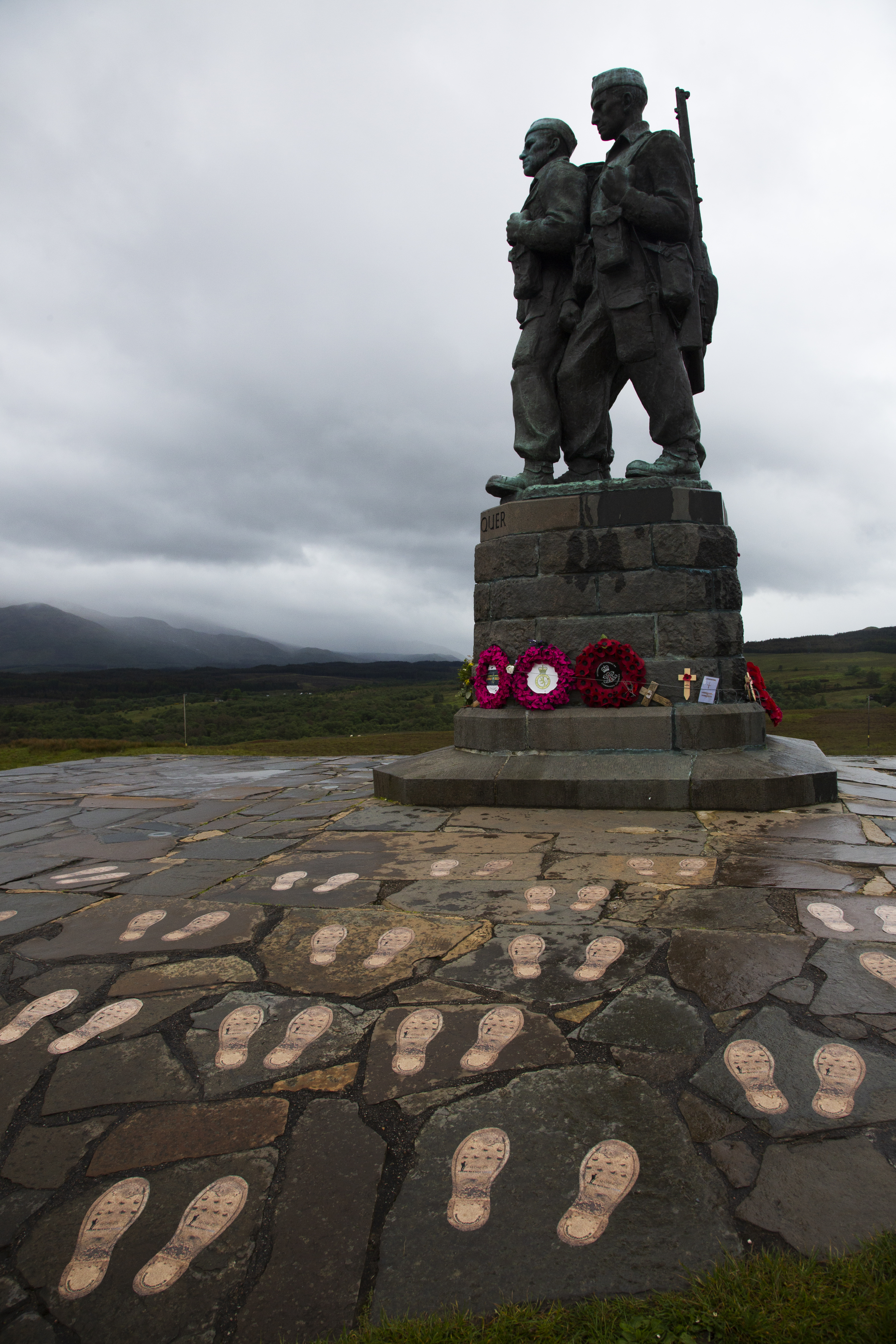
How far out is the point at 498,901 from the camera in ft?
9.65

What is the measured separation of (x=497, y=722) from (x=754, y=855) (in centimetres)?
237

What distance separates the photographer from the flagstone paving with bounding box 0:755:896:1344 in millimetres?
1303

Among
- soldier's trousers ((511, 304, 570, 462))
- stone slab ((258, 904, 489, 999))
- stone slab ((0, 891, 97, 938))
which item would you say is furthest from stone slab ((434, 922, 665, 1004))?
soldier's trousers ((511, 304, 570, 462))

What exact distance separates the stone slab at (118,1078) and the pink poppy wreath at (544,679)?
149 inches

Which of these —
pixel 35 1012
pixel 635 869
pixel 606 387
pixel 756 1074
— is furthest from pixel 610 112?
pixel 35 1012

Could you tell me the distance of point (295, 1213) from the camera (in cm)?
142

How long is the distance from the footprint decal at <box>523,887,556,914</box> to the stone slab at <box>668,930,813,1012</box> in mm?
515

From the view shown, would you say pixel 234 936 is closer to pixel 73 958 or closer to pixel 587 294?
pixel 73 958

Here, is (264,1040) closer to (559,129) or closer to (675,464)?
(675,464)

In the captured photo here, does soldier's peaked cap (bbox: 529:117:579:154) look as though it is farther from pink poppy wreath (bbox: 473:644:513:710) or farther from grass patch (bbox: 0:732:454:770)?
grass patch (bbox: 0:732:454:770)

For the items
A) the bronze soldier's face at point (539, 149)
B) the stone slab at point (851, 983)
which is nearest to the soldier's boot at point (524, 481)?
→ the bronze soldier's face at point (539, 149)

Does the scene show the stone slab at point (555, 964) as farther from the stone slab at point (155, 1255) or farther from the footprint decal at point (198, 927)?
the footprint decal at point (198, 927)

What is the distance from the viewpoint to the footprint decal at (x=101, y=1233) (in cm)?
130

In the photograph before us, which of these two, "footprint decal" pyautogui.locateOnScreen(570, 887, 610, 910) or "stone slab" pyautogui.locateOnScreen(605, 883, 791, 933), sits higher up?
"stone slab" pyautogui.locateOnScreen(605, 883, 791, 933)
